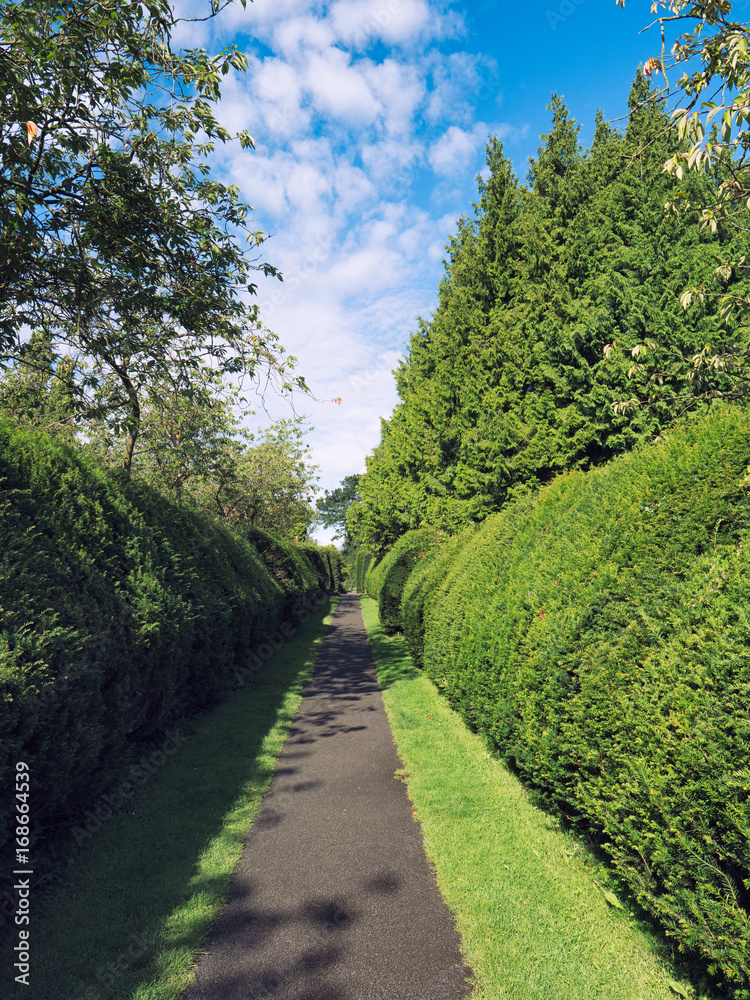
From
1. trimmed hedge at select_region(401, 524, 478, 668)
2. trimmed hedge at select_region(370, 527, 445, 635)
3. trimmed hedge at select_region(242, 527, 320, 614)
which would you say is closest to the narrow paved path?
trimmed hedge at select_region(401, 524, 478, 668)

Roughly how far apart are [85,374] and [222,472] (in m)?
7.60

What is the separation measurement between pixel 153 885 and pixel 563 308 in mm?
14359

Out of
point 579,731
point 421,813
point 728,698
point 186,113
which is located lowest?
point 421,813

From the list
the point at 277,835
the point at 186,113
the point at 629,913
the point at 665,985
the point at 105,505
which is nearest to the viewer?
the point at 665,985

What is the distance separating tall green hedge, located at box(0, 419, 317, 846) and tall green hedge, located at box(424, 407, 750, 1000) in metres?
3.73

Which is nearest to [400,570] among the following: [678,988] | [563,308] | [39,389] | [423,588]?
[423,588]

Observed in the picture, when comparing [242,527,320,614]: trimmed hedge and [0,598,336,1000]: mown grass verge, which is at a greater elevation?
[242,527,320,614]: trimmed hedge

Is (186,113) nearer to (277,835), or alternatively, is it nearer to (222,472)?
(277,835)

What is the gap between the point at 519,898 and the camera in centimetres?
339

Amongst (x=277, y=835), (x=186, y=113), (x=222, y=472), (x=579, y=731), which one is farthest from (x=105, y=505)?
(x=222, y=472)

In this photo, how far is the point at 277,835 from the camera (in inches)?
175

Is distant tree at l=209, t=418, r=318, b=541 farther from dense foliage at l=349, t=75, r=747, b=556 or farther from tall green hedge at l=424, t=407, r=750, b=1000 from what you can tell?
tall green hedge at l=424, t=407, r=750, b=1000

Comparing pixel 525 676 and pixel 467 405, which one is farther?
pixel 467 405

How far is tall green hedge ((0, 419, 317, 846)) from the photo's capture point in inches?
135
